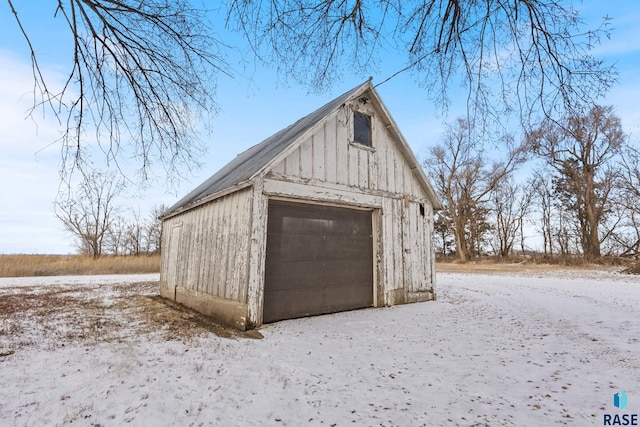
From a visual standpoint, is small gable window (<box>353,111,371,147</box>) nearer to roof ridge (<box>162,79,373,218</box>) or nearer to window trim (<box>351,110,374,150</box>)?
window trim (<box>351,110,374,150</box>)

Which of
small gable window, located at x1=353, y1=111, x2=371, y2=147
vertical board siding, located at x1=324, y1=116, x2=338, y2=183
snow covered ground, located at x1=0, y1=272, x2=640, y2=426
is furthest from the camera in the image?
small gable window, located at x1=353, y1=111, x2=371, y2=147

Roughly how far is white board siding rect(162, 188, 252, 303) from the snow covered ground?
0.92 m

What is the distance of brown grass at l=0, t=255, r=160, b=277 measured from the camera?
59.3 feet

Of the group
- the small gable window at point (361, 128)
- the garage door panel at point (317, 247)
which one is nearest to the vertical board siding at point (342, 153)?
the small gable window at point (361, 128)

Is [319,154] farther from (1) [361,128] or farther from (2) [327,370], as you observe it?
(2) [327,370]

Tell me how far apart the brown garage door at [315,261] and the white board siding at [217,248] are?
1.89ft

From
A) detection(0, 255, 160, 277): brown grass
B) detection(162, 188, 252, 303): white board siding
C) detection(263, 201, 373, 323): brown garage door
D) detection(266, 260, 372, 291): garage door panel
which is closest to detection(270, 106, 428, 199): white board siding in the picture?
detection(263, 201, 373, 323): brown garage door

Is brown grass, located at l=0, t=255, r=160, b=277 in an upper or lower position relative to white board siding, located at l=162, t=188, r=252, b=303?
lower

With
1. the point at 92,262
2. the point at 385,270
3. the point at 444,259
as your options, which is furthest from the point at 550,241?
the point at 92,262

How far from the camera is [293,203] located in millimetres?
6863

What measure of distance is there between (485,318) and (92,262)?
23936 millimetres

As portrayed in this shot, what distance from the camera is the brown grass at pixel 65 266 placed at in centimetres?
1808

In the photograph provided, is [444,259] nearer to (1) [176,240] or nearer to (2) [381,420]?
(1) [176,240]

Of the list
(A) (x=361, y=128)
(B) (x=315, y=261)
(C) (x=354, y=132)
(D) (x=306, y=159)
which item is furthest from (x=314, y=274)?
(A) (x=361, y=128)
